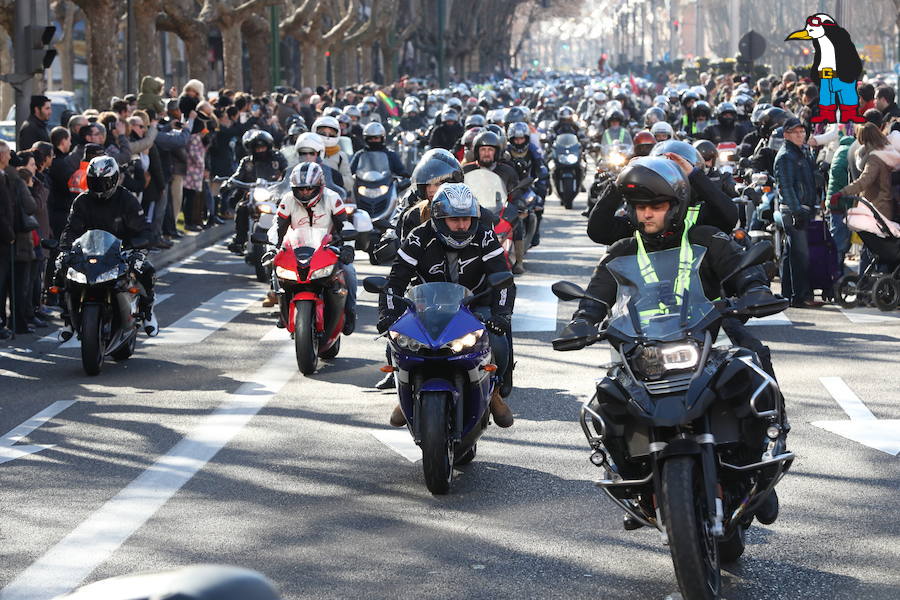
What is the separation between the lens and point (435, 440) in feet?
27.0

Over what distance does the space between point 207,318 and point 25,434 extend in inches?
218

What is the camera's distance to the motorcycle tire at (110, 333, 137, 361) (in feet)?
43.6

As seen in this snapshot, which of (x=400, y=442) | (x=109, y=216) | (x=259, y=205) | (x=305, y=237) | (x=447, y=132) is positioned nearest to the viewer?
(x=400, y=442)

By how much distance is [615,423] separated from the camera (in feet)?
20.8

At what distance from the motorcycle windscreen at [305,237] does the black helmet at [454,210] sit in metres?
3.84

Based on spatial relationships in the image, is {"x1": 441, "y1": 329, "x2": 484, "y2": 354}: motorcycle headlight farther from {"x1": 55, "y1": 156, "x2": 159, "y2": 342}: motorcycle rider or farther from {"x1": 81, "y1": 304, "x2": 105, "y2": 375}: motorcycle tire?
{"x1": 55, "y1": 156, "x2": 159, "y2": 342}: motorcycle rider

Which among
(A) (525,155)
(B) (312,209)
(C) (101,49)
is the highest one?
(C) (101,49)

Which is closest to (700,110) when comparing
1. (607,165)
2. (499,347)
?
(607,165)

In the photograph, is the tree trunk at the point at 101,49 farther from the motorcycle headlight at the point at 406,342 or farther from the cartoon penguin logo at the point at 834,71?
the motorcycle headlight at the point at 406,342

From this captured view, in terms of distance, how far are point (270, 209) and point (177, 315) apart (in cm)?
200

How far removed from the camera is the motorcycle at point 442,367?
834cm

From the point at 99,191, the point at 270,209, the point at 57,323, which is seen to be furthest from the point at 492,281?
the point at 270,209

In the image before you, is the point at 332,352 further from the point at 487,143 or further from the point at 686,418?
the point at 686,418

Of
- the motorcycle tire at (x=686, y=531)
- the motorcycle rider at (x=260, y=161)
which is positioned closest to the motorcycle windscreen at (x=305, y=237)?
the motorcycle rider at (x=260, y=161)
